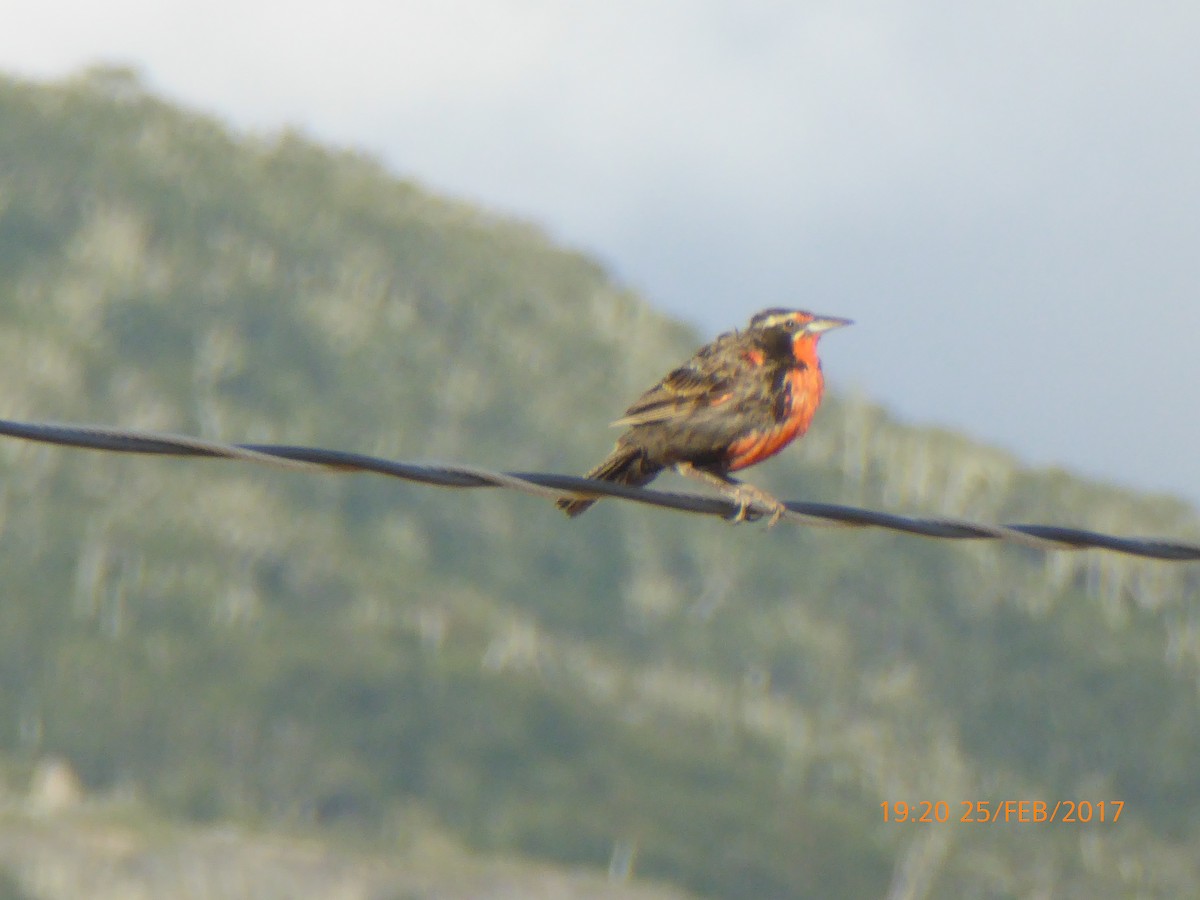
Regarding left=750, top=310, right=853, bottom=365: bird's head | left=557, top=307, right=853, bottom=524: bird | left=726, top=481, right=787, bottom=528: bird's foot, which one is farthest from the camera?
left=750, top=310, right=853, bottom=365: bird's head

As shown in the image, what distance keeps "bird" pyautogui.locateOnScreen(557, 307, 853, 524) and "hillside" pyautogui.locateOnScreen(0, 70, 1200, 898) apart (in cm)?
9249

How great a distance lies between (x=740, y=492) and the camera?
8.23 meters

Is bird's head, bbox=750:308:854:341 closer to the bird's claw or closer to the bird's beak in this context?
the bird's beak

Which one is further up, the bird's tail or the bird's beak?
the bird's beak

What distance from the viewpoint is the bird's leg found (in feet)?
25.3

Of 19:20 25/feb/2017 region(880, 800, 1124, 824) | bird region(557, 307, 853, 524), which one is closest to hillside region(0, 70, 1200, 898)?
19:20 25/feb/2017 region(880, 800, 1124, 824)

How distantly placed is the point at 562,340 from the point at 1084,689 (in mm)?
50533

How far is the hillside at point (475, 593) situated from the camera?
11794 cm

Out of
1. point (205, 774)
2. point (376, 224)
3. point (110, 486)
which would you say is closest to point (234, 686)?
point (205, 774)

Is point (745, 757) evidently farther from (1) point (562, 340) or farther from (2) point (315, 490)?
(1) point (562, 340)

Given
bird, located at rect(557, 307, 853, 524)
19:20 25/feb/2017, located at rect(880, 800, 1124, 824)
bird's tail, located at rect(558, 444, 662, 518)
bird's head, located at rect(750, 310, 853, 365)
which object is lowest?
19:20 25/feb/2017, located at rect(880, 800, 1124, 824)

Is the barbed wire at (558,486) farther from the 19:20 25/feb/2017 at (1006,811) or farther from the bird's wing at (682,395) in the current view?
the 19:20 25/feb/2017 at (1006,811)

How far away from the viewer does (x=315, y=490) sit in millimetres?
141000

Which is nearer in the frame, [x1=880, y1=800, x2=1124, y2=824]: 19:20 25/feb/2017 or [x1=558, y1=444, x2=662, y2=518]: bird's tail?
[x1=558, y1=444, x2=662, y2=518]: bird's tail
